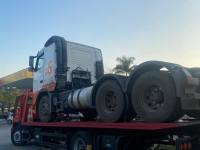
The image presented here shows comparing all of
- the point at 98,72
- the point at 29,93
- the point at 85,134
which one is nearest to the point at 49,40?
the point at 98,72

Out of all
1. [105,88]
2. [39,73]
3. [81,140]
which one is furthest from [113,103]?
[39,73]

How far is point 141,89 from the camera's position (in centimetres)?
514

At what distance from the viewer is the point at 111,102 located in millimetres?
6059

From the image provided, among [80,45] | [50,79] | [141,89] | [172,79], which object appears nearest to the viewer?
[172,79]

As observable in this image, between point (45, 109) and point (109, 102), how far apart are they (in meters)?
3.63

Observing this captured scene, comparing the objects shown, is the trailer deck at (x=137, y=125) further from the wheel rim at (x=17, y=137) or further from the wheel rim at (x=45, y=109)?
the wheel rim at (x=17, y=137)

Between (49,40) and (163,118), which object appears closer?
(163,118)

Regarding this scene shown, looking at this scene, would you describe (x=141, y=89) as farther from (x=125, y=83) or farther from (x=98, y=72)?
(x=98, y=72)

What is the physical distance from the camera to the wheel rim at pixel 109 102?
5.96 metres

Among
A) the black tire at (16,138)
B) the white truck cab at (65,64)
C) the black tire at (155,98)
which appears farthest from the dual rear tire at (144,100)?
the black tire at (16,138)

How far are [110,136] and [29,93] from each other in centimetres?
598

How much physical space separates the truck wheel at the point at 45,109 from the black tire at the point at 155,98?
4366mm

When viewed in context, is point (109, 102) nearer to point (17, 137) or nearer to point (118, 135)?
point (118, 135)

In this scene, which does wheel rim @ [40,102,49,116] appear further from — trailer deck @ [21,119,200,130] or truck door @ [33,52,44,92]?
trailer deck @ [21,119,200,130]
